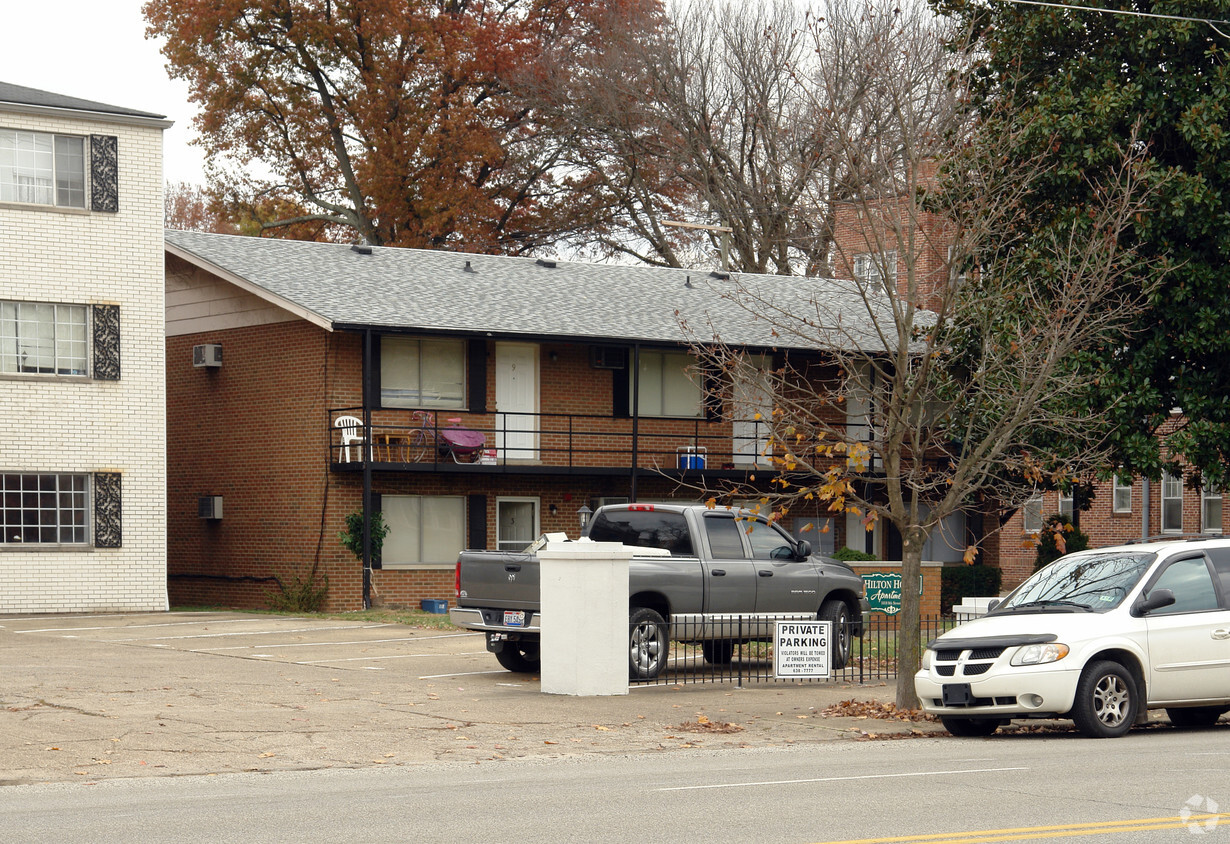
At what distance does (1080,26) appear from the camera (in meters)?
25.2

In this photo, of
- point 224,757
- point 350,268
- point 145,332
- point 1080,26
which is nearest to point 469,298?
point 350,268

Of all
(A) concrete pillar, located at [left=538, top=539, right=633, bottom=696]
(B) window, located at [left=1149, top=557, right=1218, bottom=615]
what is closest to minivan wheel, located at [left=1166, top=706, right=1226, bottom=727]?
(B) window, located at [left=1149, top=557, right=1218, bottom=615]

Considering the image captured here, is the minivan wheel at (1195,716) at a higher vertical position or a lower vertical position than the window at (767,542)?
lower

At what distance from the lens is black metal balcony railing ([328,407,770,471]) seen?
102 feet

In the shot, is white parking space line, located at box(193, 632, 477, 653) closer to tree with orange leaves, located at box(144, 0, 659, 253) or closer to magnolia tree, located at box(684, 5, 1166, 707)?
magnolia tree, located at box(684, 5, 1166, 707)

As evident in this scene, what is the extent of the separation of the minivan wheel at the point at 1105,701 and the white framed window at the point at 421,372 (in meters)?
19.8

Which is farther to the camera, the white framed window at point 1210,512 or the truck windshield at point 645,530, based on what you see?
the white framed window at point 1210,512

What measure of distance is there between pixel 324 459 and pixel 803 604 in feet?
45.9

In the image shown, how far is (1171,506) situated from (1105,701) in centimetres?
2980

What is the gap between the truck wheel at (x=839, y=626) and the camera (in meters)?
19.7

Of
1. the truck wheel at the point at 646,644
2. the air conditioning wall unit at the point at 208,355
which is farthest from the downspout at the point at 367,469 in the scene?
the truck wheel at the point at 646,644

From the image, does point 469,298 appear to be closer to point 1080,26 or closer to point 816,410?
point 816,410

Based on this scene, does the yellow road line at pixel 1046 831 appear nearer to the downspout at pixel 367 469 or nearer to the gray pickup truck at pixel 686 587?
the gray pickup truck at pixel 686 587

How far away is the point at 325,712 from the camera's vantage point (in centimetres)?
1569
